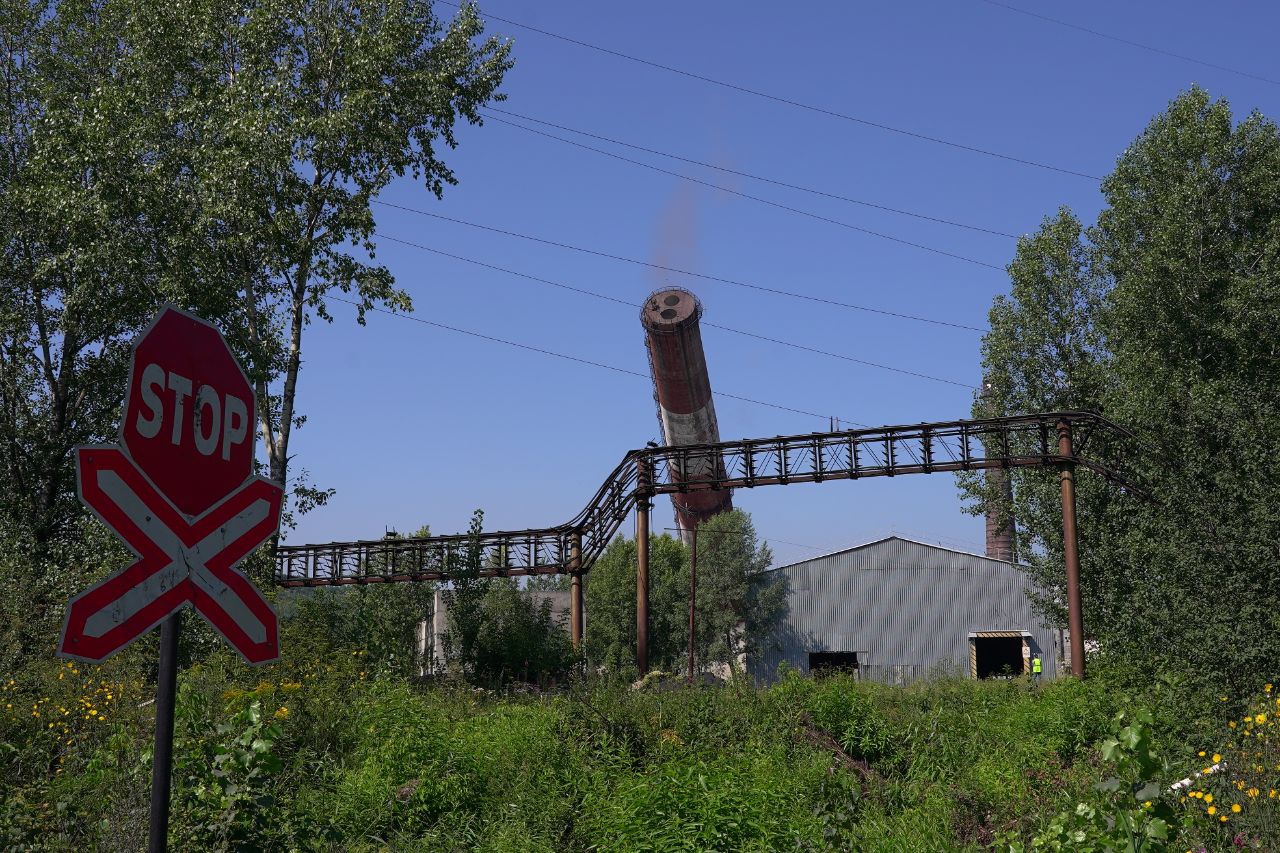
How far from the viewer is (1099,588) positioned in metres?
26.9

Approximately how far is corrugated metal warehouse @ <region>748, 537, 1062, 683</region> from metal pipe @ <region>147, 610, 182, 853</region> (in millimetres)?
40490

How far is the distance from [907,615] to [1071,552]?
22102 mm

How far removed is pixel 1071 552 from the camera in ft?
72.8

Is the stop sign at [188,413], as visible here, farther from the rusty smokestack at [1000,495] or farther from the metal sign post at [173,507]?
the rusty smokestack at [1000,495]

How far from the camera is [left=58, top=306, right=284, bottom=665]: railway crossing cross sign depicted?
280cm

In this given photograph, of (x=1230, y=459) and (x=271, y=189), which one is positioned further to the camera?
(x=271, y=189)

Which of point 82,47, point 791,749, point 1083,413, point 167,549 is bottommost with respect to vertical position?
point 791,749

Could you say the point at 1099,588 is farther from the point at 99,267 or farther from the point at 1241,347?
the point at 99,267

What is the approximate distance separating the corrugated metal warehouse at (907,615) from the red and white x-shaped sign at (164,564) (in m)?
40.3

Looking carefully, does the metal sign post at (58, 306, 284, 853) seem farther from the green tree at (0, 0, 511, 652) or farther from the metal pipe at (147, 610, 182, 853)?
the green tree at (0, 0, 511, 652)

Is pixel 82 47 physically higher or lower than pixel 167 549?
higher

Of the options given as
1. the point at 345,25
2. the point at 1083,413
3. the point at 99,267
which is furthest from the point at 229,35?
the point at 1083,413

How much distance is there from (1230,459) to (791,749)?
7215mm

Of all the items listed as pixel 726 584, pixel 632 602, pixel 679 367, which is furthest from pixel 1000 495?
pixel 632 602
